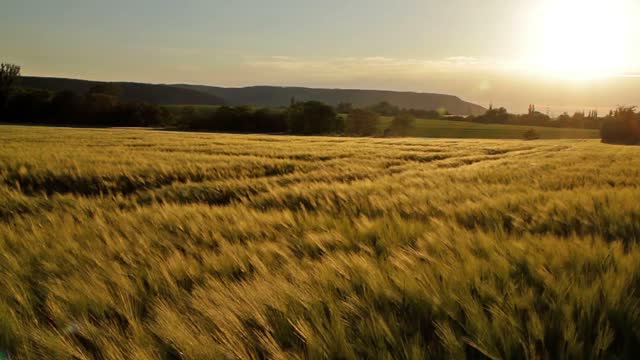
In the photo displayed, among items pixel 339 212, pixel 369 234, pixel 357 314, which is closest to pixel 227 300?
pixel 357 314

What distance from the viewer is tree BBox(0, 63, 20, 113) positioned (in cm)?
6700

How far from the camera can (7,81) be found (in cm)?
6938

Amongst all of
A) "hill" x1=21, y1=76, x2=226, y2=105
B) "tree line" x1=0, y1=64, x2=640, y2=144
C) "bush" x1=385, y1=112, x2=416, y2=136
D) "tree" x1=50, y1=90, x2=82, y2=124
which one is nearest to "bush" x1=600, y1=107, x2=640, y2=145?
"tree line" x1=0, y1=64, x2=640, y2=144

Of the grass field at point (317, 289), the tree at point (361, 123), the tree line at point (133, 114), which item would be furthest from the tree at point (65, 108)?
the grass field at point (317, 289)

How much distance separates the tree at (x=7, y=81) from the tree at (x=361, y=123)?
2106 inches

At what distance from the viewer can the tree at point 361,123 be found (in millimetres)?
76875

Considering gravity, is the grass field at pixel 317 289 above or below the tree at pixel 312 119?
below

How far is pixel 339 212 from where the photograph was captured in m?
4.09

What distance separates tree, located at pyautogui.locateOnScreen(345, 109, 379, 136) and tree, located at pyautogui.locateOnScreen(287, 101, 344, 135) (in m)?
4.97

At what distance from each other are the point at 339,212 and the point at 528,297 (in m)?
2.63

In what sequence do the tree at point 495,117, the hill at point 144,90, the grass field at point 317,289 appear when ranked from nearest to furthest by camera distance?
the grass field at point 317,289
the tree at point 495,117
the hill at point 144,90

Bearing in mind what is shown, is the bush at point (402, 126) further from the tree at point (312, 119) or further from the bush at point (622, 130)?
the bush at point (622, 130)

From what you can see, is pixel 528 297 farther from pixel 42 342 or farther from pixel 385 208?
pixel 385 208

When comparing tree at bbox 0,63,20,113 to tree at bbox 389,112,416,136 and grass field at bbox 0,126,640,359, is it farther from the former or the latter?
grass field at bbox 0,126,640,359
